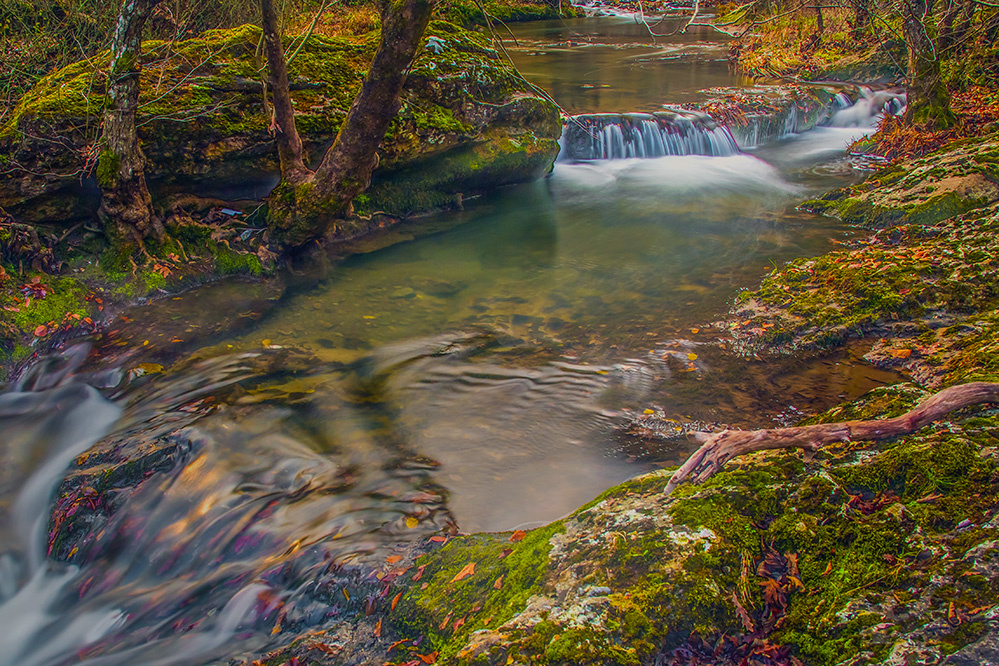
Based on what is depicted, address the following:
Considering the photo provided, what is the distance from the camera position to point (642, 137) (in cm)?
1374

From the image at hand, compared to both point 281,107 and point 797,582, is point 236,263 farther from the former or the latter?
point 797,582

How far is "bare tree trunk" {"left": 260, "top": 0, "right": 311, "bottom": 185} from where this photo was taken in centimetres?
700

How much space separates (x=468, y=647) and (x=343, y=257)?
6.91 m

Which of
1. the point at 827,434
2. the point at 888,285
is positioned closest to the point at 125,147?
the point at 827,434

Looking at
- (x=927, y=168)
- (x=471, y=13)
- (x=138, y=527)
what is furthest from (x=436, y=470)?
(x=471, y=13)

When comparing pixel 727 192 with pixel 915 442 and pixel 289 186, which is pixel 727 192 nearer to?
pixel 289 186

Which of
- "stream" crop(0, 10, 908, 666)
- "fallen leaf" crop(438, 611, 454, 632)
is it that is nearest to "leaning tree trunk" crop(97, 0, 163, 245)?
"stream" crop(0, 10, 908, 666)

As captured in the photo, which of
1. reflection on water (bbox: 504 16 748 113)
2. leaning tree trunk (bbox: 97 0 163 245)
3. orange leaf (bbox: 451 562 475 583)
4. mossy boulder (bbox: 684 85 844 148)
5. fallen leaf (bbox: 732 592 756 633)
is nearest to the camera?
fallen leaf (bbox: 732 592 756 633)

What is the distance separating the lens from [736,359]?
237 inches

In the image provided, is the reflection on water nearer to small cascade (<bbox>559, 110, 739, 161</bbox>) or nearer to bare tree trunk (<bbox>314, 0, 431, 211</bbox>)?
small cascade (<bbox>559, 110, 739, 161</bbox>)

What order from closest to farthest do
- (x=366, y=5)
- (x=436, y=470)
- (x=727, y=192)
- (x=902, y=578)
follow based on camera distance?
1. (x=902, y=578)
2. (x=436, y=470)
3. (x=727, y=192)
4. (x=366, y=5)

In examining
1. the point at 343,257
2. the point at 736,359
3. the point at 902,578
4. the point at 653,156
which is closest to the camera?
the point at 902,578

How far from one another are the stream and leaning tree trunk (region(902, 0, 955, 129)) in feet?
12.3

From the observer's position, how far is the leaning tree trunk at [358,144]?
6547 millimetres
